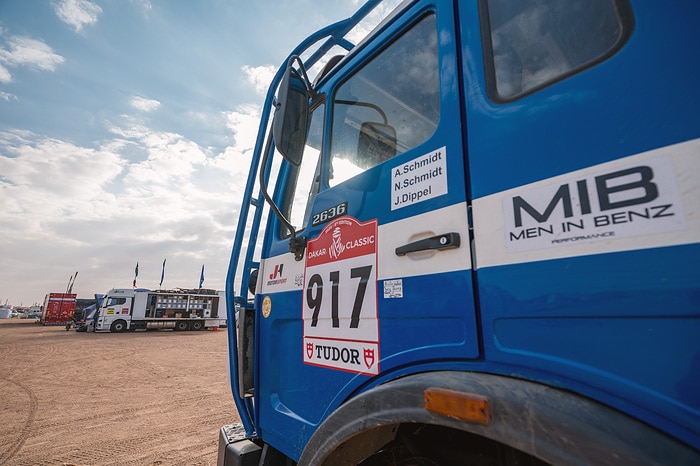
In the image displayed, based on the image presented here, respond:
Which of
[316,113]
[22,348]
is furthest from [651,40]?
[22,348]

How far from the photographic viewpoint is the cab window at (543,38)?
955 mm

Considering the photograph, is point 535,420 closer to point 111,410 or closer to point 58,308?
point 111,410

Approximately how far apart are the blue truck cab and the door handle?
0.01 meters

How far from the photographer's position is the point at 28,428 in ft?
15.4

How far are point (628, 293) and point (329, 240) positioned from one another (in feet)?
3.77

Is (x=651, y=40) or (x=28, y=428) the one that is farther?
(x=28, y=428)

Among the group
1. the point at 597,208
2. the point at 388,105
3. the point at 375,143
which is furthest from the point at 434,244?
the point at 388,105

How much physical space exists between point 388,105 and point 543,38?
27.6 inches

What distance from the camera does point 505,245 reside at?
993mm

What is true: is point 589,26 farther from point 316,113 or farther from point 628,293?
point 316,113

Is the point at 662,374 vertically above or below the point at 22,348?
above

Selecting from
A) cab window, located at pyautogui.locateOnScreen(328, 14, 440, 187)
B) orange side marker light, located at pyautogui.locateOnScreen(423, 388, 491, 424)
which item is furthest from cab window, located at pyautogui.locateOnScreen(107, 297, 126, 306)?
orange side marker light, located at pyautogui.locateOnScreen(423, 388, 491, 424)

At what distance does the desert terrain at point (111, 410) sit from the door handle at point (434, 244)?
3793 mm

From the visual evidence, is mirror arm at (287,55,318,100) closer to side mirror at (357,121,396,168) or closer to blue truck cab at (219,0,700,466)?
blue truck cab at (219,0,700,466)
